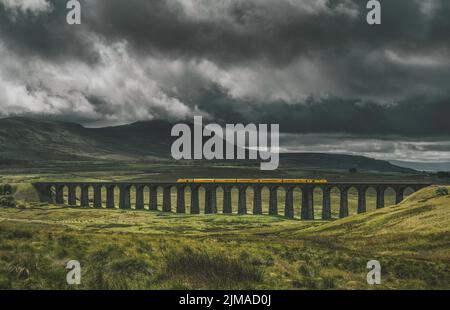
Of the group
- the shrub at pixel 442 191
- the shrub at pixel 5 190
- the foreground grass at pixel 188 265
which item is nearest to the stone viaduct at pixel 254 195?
the shrub at pixel 5 190

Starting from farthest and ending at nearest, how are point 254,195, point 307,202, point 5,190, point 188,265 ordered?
point 5,190 → point 254,195 → point 307,202 → point 188,265

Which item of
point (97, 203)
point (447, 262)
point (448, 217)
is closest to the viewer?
point (447, 262)

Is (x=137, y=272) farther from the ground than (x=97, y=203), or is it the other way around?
(x=137, y=272)

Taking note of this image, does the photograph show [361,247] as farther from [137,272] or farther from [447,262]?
[137,272]

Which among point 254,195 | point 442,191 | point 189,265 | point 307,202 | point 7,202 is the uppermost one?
point 189,265

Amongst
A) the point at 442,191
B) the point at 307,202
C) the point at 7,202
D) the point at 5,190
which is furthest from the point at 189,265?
the point at 5,190

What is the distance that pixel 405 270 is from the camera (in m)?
32.4

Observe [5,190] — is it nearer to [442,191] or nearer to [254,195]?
[254,195]

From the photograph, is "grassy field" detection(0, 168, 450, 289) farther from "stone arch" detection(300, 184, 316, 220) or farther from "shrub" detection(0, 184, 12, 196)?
"shrub" detection(0, 184, 12, 196)

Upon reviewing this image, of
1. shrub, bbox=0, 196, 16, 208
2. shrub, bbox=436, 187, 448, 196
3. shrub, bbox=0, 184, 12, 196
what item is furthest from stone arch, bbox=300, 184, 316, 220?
shrub, bbox=0, 184, 12, 196

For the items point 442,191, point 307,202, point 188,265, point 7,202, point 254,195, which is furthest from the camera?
point 7,202

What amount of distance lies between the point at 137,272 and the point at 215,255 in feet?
19.5

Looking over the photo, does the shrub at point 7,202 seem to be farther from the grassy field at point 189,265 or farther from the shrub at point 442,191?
the grassy field at point 189,265
